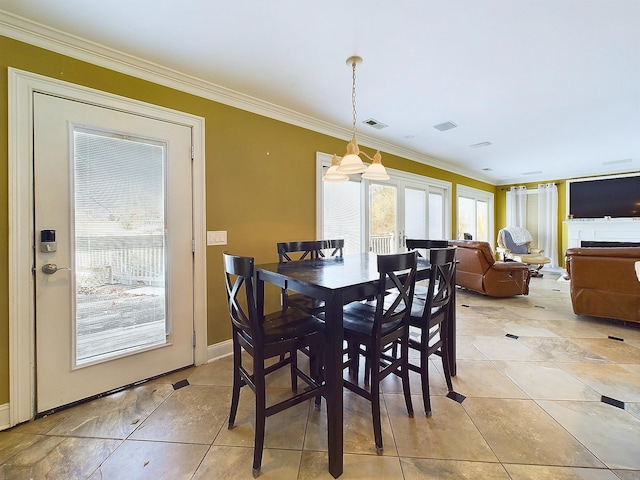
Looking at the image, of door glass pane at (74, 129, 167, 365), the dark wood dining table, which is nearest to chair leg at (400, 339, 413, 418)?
the dark wood dining table

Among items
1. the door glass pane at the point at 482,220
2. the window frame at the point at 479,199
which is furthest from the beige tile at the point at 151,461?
the door glass pane at the point at 482,220

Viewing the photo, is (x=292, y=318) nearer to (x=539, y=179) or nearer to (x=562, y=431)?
(x=562, y=431)

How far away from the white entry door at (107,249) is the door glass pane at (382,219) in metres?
2.70

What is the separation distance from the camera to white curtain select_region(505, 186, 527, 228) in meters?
7.43

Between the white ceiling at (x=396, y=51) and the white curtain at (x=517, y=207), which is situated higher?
the white ceiling at (x=396, y=51)

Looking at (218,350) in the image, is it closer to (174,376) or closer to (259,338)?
(174,376)

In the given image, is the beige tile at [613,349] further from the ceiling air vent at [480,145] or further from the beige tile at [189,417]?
the beige tile at [189,417]

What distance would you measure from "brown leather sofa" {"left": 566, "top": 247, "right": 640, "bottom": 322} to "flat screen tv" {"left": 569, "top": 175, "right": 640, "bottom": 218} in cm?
453

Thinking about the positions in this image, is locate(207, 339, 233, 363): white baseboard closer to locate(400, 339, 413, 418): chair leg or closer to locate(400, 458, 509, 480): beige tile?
locate(400, 339, 413, 418): chair leg

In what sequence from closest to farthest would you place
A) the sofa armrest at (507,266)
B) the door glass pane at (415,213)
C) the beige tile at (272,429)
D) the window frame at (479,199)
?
1. the beige tile at (272,429)
2. the sofa armrest at (507,266)
3. the door glass pane at (415,213)
4. the window frame at (479,199)

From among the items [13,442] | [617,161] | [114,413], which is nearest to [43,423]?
[13,442]

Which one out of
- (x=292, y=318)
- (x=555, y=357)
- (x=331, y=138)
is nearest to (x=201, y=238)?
(x=292, y=318)

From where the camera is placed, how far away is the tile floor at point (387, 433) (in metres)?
1.35

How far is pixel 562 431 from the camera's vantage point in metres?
1.58
